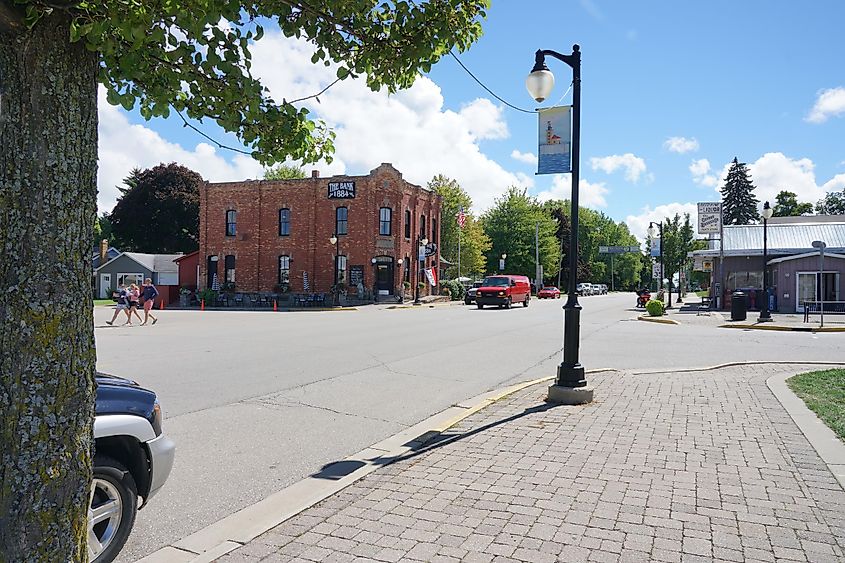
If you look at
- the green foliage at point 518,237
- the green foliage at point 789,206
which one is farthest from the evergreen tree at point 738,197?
the green foliage at point 518,237

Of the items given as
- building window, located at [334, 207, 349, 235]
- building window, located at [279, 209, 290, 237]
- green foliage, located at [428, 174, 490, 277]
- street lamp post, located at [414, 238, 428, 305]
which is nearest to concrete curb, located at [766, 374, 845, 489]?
building window, located at [334, 207, 349, 235]

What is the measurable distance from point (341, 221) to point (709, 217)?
22383mm

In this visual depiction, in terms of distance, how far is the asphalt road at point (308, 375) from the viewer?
550 cm

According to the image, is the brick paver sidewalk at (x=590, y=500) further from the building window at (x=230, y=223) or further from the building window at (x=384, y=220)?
the building window at (x=230, y=223)

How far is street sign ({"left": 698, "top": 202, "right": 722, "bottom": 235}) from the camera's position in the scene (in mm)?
36688

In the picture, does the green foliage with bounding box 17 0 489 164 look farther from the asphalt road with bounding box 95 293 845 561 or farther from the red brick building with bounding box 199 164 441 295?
the red brick building with bounding box 199 164 441 295

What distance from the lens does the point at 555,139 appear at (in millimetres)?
8914

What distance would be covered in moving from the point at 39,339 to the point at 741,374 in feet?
37.1

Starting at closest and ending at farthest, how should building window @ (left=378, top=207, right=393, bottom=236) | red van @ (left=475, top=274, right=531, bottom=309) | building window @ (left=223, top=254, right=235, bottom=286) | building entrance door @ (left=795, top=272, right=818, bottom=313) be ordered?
building entrance door @ (left=795, top=272, right=818, bottom=313) < red van @ (left=475, top=274, right=531, bottom=309) < building window @ (left=378, top=207, right=393, bottom=236) < building window @ (left=223, top=254, right=235, bottom=286)

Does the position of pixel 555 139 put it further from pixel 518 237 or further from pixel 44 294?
pixel 518 237

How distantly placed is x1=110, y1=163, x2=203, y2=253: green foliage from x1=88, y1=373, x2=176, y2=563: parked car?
202ft

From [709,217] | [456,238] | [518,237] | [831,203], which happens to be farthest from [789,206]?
[709,217]

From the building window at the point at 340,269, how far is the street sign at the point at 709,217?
21.8 meters

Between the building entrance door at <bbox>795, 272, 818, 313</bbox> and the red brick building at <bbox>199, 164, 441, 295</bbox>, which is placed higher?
the red brick building at <bbox>199, 164, 441, 295</bbox>
